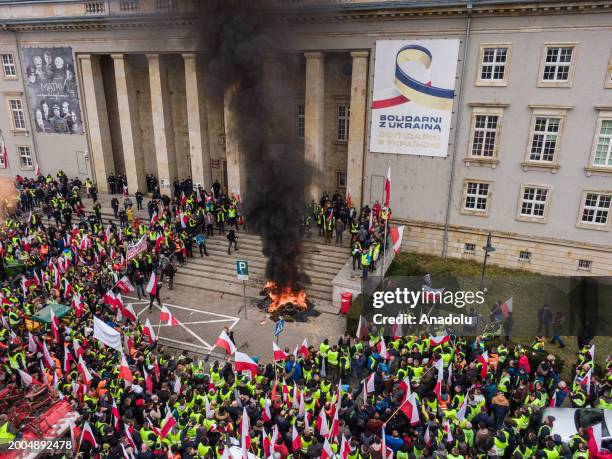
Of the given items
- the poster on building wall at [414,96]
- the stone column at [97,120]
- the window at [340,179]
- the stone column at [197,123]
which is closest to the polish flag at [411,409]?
the poster on building wall at [414,96]

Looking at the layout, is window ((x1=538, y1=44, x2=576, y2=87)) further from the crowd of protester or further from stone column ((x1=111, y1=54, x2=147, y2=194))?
stone column ((x1=111, y1=54, x2=147, y2=194))

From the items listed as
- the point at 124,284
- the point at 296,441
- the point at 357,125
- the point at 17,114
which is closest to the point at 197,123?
the point at 357,125

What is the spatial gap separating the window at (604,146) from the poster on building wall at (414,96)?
627cm

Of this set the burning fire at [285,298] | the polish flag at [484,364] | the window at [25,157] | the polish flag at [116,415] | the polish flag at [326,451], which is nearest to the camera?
the polish flag at [326,451]

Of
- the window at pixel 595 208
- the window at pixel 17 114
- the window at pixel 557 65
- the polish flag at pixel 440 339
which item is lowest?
the polish flag at pixel 440 339

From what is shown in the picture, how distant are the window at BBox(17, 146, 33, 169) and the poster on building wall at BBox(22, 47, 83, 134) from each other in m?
2.52

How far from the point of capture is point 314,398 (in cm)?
1088

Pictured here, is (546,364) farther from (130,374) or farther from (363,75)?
(363,75)

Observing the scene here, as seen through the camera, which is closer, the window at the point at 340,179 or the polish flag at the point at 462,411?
the polish flag at the point at 462,411

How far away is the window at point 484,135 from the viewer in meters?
21.1

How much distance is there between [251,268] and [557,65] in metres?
16.4

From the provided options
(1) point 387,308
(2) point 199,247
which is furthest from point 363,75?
(1) point 387,308

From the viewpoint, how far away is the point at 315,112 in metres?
23.8

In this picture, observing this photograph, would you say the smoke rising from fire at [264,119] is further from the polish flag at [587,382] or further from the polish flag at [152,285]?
the polish flag at [587,382]
